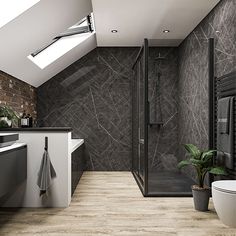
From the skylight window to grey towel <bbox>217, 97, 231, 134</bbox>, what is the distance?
244 cm

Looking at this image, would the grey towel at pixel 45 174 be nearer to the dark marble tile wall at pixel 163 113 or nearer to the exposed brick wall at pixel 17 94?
the exposed brick wall at pixel 17 94

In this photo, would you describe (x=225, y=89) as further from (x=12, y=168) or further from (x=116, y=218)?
(x=12, y=168)

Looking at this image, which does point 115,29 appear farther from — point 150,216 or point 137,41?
point 150,216

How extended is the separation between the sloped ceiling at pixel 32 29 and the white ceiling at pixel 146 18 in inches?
13.3

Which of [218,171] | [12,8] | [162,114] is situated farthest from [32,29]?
[162,114]

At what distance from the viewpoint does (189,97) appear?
5012mm

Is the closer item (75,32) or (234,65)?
(234,65)

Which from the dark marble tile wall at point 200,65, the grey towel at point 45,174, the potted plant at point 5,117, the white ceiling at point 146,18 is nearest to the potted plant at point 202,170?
the dark marble tile wall at point 200,65

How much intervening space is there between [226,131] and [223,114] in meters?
0.21

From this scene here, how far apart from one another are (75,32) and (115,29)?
649mm

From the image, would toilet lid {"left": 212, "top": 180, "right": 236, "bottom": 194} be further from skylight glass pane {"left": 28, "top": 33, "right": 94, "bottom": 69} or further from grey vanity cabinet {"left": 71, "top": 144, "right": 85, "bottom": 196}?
skylight glass pane {"left": 28, "top": 33, "right": 94, "bottom": 69}

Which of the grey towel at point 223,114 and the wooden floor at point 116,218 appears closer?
the wooden floor at point 116,218

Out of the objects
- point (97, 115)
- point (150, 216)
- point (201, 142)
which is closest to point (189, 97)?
point (201, 142)

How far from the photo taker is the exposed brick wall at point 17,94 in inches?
158
